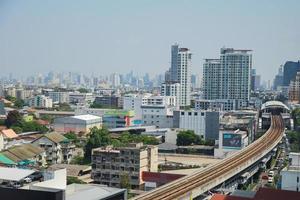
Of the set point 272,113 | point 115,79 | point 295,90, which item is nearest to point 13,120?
point 272,113

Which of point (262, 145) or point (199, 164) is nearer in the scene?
point (199, 164)

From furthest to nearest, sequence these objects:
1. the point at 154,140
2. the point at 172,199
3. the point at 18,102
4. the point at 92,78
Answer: the point at 92,78
the point at 18,102
the point at 154,140
the point at 172,199

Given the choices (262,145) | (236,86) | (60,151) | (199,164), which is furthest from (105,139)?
(236,86)

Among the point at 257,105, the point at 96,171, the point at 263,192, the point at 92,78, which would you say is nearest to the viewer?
the point at 263,192

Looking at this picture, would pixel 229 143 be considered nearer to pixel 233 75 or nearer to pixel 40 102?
pixel 233 75

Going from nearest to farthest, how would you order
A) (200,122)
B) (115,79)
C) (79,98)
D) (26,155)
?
(26,155), (200,122), (79,98), (115,79)

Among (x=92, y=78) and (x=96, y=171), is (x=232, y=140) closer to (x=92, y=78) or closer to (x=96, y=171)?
(x=96, y=171)

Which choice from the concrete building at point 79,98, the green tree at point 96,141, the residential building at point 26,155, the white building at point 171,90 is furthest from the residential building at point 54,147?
the concrete building at point 79,98
